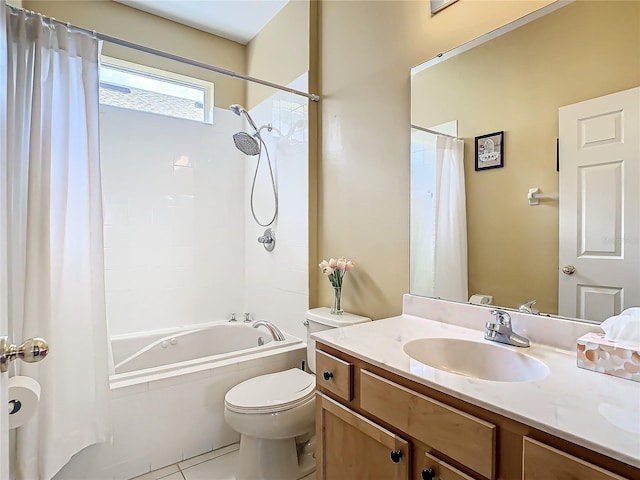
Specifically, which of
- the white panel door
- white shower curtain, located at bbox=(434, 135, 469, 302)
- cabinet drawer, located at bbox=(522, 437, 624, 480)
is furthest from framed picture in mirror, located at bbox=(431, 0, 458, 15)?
cabinet drawer, located at bbox=(522, 437, 624, 480)

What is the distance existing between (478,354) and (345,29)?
1.94 metres

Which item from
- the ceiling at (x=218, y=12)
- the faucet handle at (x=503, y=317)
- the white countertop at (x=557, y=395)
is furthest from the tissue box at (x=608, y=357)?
the ceiling at (x=218, y=12)

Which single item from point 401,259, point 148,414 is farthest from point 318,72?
point 148,414

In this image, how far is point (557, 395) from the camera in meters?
0.83

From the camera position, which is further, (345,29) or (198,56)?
(198,56)

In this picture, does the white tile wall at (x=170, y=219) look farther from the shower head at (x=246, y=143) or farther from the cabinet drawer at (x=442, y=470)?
the cabinet drawer at (x=442, y=470)

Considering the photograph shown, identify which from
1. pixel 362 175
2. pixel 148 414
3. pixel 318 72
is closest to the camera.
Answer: pixel 148 414

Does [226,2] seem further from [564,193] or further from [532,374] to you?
[532,374]

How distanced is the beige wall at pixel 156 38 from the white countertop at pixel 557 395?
2671 millimetres

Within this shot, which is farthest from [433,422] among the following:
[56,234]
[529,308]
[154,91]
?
[154,91]

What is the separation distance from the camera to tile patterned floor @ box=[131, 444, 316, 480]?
178cm

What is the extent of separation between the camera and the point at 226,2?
2615 mm

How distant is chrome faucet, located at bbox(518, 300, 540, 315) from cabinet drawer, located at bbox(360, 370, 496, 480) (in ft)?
1.96

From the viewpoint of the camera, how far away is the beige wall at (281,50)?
2.47 m
